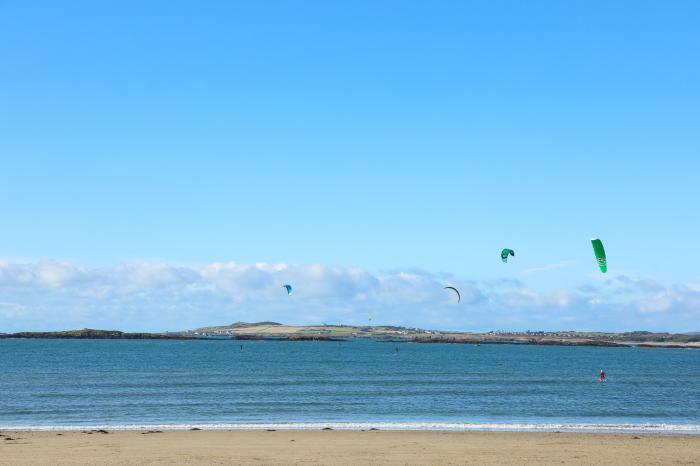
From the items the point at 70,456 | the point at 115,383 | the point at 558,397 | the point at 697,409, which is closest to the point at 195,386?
the point at 115,383

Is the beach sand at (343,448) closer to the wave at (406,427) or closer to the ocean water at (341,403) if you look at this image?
the wave at (406,427)

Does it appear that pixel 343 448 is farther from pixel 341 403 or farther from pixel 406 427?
pixel 341 403

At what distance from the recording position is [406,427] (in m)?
28.0

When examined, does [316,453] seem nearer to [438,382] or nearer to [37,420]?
[37,420]

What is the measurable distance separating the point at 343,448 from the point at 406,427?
6.34 metres

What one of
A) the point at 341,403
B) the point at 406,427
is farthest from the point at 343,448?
the point at 341,403

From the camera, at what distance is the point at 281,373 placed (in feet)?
196

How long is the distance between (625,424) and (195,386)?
2661 cm

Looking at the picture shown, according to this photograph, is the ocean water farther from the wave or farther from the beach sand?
the beach sand

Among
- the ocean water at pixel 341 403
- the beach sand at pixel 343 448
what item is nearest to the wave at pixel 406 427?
the ocean water at pixel 341 403

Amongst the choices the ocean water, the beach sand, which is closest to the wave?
the ocean water

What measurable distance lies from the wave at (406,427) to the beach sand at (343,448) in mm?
1529

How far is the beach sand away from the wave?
5.02ft

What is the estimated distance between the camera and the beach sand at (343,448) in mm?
19969
